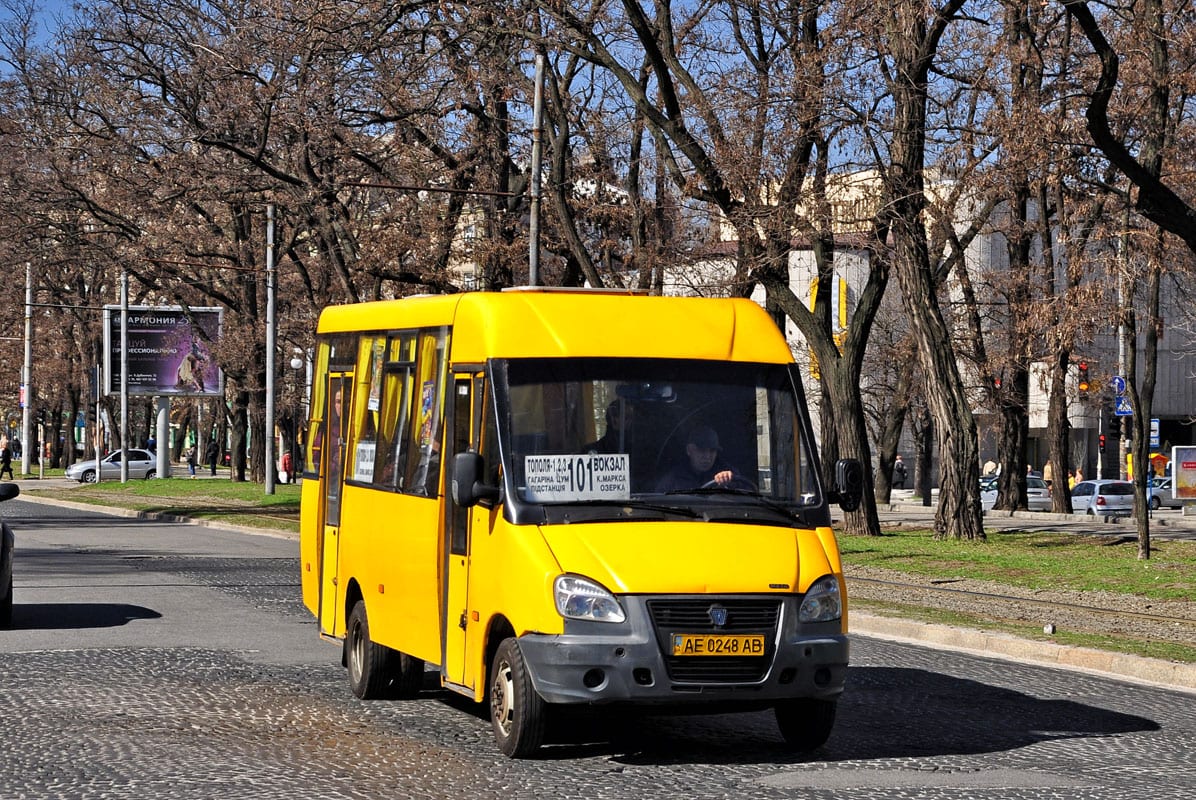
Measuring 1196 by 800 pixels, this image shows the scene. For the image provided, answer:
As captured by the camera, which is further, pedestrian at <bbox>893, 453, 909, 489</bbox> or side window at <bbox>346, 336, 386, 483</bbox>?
pedestrian at <bbox>893, 453, 909, 489</bbox>

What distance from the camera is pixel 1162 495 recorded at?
212ft

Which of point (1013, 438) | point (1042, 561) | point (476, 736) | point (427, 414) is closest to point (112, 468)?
point (1013, 438)

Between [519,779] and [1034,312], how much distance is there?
55.7 feet

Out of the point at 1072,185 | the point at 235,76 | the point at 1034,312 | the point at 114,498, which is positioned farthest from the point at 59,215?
the point at 1034,312

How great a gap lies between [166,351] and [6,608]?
44480 mm

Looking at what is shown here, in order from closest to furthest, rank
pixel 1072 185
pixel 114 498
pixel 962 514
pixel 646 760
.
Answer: pixel 646 760 → pixel 962 514 → pixel 1072 185 → pixel 114 498

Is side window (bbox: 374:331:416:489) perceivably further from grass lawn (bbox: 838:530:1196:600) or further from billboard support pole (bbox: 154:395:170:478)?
billboard support pole (bbox: 154:395:170:478)

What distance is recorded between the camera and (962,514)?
29.5m

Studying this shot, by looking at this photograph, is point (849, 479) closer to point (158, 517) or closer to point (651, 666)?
point (651, 666)

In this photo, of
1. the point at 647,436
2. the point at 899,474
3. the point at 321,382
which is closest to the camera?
the point at 647,436

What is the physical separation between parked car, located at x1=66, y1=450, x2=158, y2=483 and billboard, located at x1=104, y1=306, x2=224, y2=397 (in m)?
11.0

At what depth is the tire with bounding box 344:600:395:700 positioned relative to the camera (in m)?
11.4

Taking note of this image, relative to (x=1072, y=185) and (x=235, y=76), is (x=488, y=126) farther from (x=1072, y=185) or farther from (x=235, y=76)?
(x=1072, y=185)

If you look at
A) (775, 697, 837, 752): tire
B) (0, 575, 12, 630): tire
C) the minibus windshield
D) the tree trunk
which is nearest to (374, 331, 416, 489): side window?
the minibus windshield
